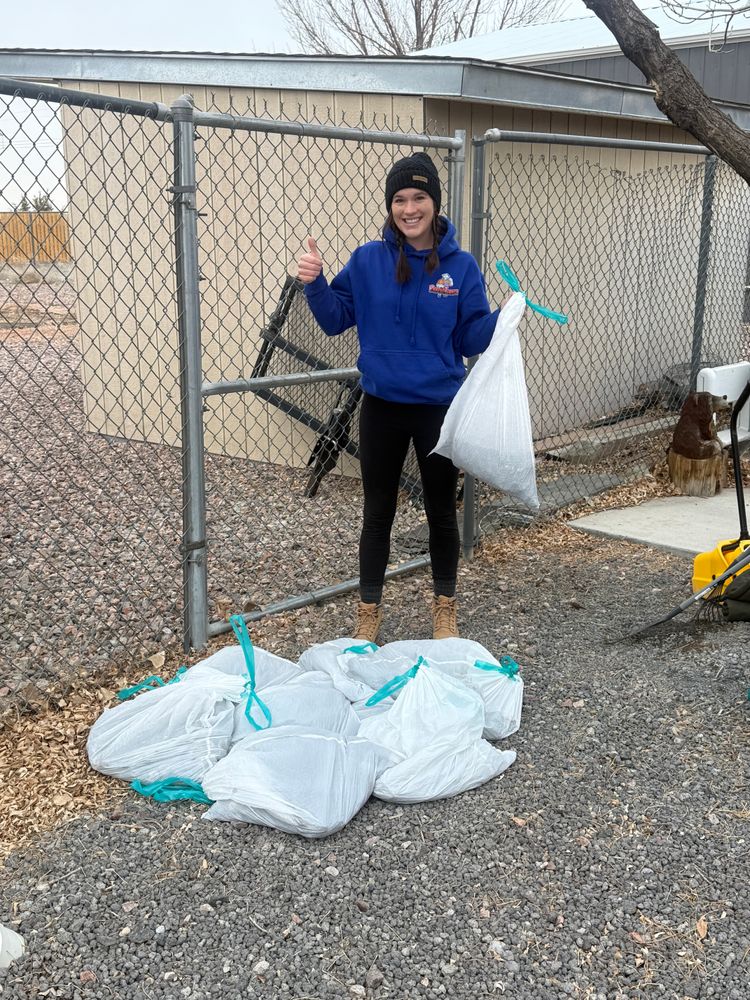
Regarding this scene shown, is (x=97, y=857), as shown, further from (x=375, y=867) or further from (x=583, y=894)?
(x=583, y=894)

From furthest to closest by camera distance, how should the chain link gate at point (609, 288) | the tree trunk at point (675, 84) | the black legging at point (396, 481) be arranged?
1. the chain link gate at point (609, 288)
2. the tree trunk at point (675, 84)
3. the black legging at point (396, 481)

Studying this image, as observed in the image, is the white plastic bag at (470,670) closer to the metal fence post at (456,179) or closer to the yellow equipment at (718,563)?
the yellow equipment at (718,563)

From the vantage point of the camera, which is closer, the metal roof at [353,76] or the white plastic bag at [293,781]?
the white plastic bag at [293,781]

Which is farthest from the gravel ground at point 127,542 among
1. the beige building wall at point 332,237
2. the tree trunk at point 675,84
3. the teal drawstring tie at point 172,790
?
the tree trunk at point 675,84

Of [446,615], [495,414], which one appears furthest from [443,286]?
[446,615]

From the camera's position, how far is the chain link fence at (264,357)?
410 cm

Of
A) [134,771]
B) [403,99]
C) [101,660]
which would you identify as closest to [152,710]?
[134,771]

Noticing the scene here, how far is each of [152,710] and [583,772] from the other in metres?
1.39

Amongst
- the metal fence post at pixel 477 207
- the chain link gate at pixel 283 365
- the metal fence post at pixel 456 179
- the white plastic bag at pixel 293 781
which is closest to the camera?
the white plastic bag at pixel 293 781

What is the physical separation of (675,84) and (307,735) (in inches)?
117

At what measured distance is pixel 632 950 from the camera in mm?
2279

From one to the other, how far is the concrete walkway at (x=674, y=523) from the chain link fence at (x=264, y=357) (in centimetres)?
33

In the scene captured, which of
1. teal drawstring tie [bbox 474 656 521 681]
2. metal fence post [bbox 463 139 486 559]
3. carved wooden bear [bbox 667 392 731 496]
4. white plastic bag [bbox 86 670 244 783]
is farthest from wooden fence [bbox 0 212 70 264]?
carved wooden bear [bbox 667 392 731 496]

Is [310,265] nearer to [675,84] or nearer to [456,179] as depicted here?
[456,179]
